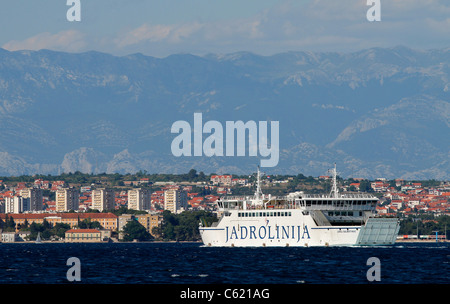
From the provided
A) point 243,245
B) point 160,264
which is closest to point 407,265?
point 160,264

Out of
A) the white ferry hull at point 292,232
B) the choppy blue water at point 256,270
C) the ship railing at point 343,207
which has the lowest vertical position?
the choppy blue water at point 256,270

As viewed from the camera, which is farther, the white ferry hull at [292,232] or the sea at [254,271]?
the white ferry hull at [292,232]

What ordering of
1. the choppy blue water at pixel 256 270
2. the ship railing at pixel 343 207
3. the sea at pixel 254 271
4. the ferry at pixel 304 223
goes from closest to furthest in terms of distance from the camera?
the sea at pixel 254 271
the choppy blue water at pixel 256 270
the ferry at pixel 304 223
the ship railing at pixel 343 207

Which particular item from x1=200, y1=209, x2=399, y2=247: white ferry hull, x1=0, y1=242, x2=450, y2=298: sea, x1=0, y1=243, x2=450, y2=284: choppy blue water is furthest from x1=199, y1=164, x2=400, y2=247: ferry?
x1=0, y1=242, x2=450, y2=298: sea

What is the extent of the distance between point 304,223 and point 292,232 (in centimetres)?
198

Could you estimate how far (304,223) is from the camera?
134125 mm

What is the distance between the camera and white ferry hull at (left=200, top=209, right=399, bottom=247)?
431ft

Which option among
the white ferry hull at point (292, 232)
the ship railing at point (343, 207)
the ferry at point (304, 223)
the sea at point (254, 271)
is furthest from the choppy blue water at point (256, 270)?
the ship railing at point (343, 207)

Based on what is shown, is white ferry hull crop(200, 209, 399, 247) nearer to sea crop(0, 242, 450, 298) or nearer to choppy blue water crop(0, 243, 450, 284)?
choppy blue water crop(0, 243, 450, 284)

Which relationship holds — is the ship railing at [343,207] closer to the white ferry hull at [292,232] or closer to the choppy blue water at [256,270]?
the white ferry hull at [292,232]

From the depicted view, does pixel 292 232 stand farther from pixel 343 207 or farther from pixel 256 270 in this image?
pixel 256 270

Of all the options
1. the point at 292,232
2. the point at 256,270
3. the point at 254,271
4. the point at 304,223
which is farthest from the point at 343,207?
the point at 254,271

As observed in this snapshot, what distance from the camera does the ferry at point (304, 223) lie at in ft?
433
